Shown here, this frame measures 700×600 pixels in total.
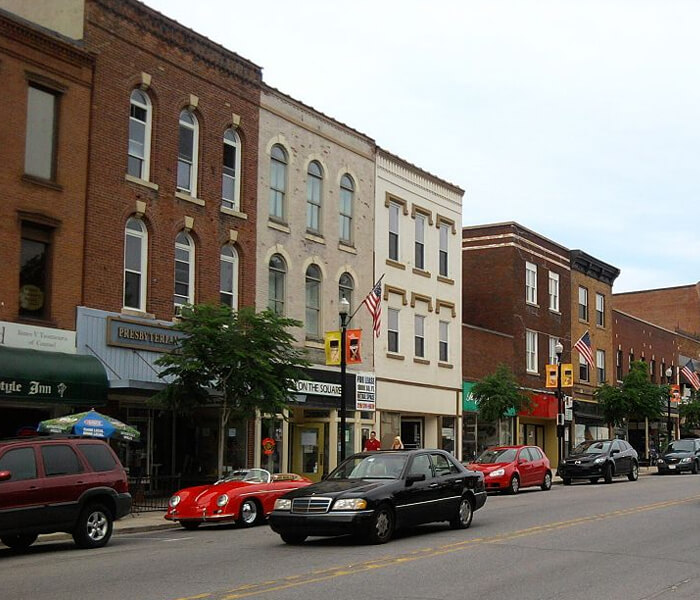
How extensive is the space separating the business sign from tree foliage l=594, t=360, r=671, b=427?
18.5 m

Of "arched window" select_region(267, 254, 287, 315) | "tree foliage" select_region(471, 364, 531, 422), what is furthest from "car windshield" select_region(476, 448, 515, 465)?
"tree foliage" select_region(471, 364, 531, 422)

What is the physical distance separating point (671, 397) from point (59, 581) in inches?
1744

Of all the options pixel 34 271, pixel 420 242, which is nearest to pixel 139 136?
pixel 34 271

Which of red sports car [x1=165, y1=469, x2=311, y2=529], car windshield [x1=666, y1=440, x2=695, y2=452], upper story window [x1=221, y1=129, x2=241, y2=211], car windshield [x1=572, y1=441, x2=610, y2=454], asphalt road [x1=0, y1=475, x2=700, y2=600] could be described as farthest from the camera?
car windshield [x1=666, y1=440, x2=695, y2=452]

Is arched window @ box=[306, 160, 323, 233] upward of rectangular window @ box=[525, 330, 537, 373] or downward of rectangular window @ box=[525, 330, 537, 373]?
upward

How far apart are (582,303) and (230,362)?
33.4 m

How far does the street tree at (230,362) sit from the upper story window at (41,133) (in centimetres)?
476

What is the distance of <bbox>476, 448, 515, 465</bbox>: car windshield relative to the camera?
29.2m

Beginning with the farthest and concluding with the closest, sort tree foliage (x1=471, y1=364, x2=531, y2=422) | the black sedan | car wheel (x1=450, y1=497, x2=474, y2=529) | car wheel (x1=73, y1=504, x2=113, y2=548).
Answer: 1. tree foliage (x1=471, y1=364, x2=531, y2=422)
2. car wheel (x1=450, y1=497, x2=474, y2=529)
3. car wheel (x1=73, y1=504, x2=113, y2=548)
4. the black sedan

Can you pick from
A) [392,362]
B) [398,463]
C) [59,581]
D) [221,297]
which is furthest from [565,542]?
[392,362]

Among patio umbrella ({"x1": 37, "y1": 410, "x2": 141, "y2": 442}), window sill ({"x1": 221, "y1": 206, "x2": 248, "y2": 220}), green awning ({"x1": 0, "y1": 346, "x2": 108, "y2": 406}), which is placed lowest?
patio umbrella ({"x1": 37, "y1": 410, "x2": 141, "y2": 442})

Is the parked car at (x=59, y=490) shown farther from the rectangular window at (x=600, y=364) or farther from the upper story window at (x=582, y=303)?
the rectangular window at (x=600, y=364)

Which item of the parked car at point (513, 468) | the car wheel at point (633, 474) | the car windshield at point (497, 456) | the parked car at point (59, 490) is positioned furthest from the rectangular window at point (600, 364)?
the parked car at point (59, 490)

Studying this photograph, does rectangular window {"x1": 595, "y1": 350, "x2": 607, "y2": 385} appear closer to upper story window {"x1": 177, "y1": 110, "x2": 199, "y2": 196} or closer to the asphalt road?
upper story window {"x1": 177, "y1": 110, "x2": 199, "y2": 196}
